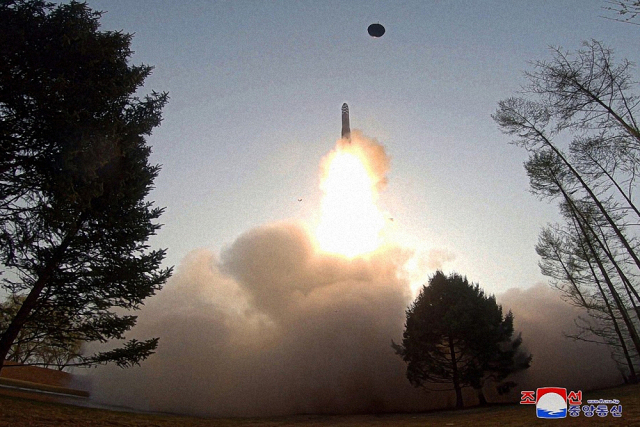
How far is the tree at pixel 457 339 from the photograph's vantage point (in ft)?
85.0

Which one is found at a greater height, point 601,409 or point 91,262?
point 91,262

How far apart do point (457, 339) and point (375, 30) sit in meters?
22.1

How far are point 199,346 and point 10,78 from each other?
1214 inches

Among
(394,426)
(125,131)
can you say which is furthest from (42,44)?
(394,426)

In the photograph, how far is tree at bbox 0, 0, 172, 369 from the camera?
10.2m

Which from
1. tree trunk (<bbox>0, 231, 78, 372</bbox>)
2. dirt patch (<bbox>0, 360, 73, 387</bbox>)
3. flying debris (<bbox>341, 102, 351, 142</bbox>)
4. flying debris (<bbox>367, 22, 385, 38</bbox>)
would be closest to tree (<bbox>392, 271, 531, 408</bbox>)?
flying debris (<bbox>367, 22, 385, 38</bbox>)

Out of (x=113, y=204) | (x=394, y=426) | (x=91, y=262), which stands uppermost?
(x=113, y=204)

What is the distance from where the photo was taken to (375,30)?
22719 mm

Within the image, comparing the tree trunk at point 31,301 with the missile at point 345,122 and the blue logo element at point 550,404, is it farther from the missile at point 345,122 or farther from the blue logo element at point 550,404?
the missile at point 345,122

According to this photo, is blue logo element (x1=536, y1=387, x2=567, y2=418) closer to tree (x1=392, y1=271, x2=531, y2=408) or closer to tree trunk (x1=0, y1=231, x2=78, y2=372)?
tree (x1=392, y1=271, x2=531, y2=408)

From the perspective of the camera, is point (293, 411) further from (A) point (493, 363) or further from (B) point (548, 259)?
(B) point (548, 259)

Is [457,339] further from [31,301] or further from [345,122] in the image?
[345,122]

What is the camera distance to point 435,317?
91.2ft

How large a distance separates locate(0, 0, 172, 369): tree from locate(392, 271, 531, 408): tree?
19.9m
